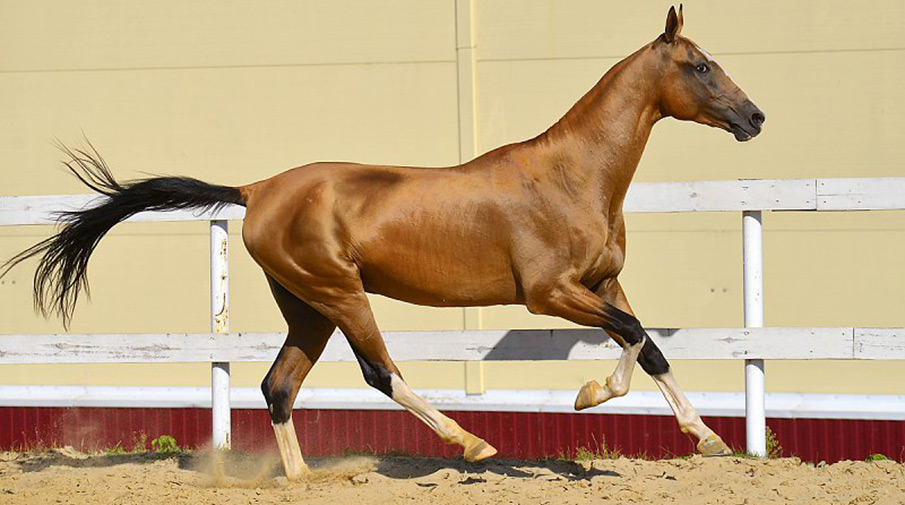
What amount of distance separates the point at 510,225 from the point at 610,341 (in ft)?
3.61

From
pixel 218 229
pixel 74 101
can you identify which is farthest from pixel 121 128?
pixel 218 229

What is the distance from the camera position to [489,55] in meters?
8.51

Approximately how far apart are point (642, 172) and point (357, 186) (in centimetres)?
310

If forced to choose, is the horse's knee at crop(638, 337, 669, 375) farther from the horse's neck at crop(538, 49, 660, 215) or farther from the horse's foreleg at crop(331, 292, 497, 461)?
the horse's foreleg at crop(331, 292, 497, 461)

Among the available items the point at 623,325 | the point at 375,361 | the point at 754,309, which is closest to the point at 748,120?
the point at 623,325

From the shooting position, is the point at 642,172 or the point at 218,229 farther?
the point at 642,172

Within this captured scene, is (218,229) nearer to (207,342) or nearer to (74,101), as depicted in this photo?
(207,342)

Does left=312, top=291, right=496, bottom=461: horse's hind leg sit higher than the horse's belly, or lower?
lower

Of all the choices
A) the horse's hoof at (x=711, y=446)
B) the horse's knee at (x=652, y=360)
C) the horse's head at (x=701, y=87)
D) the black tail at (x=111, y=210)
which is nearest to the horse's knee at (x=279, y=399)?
the black tail at (x=111, y=210)

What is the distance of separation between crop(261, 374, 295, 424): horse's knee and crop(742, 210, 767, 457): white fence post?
2274 mm

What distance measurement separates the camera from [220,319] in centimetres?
693

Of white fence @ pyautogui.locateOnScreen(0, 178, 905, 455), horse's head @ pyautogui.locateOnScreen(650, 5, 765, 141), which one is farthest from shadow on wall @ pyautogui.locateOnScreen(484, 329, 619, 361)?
horse's head @ pyautogui.locateOnScreen(650, 5, 765, 141)

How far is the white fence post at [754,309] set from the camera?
643cm

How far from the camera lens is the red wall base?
26.0ft
